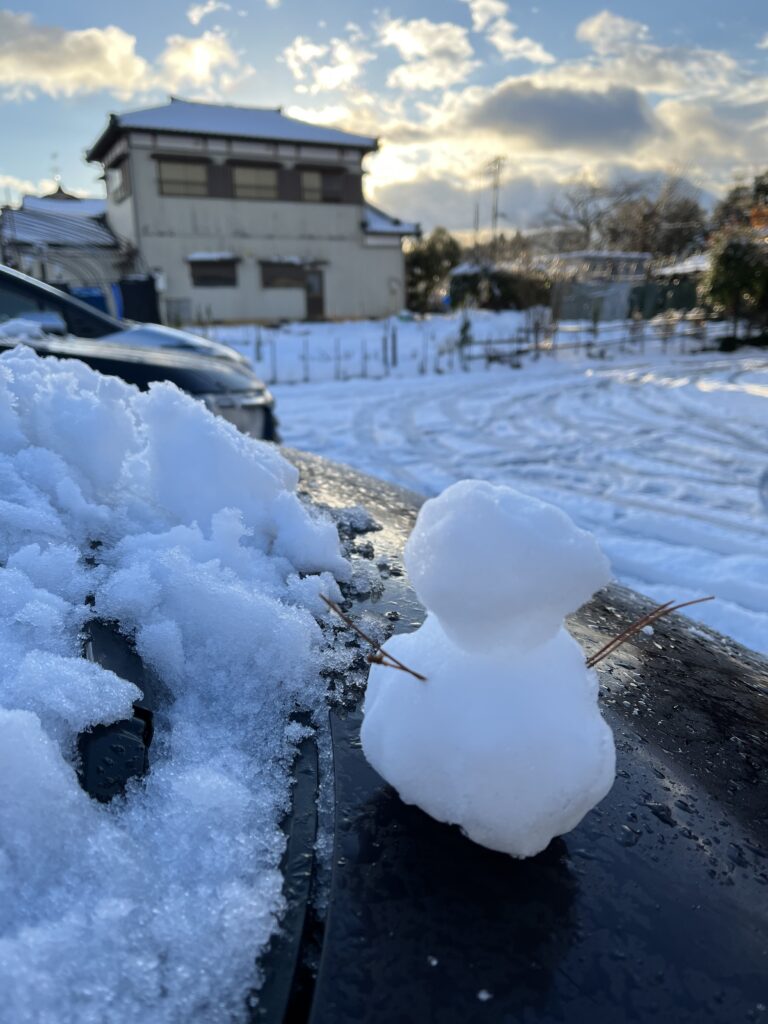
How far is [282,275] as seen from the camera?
23.7 metres

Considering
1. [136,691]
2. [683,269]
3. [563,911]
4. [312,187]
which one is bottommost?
[563,911]

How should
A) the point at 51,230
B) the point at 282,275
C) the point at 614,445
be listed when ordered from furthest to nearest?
the point at 282,275, the point at 51,230, the point at 614,445

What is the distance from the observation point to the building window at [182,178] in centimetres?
2172

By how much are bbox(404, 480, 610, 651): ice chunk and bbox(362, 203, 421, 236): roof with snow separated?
2558cm

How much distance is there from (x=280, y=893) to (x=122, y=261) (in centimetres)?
2503

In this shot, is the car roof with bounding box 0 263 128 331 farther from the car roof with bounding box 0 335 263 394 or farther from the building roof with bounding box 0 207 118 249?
the building roof with bounding box 0 207 118 249

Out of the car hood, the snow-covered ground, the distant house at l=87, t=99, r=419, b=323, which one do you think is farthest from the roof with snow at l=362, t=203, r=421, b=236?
the car hood

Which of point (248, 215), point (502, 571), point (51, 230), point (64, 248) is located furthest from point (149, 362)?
point (51, 230)

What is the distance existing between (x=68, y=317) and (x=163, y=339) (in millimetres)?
667

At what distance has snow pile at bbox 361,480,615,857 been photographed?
771mm

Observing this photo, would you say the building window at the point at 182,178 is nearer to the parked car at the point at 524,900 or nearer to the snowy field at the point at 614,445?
the snowy field at the point at 614,445

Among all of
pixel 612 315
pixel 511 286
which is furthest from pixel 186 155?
pixel 612 315

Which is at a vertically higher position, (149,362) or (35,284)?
(35,284)

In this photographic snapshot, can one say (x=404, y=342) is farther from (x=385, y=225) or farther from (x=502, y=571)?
(x=502, y=571)
